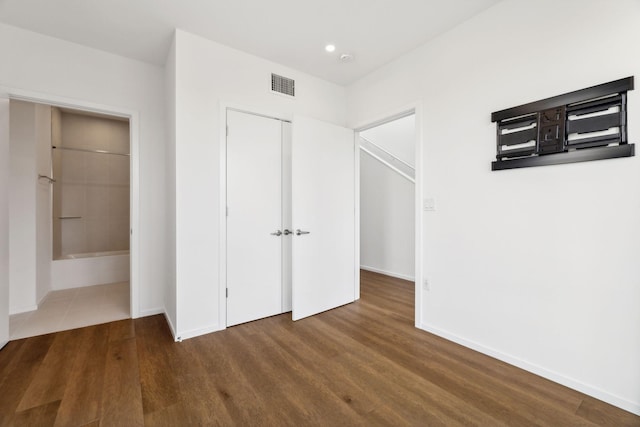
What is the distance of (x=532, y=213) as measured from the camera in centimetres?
189

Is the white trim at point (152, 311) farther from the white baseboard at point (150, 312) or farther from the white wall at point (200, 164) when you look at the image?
the white wall at point (200, 164)

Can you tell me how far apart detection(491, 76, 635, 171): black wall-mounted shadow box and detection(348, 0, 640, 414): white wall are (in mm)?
54

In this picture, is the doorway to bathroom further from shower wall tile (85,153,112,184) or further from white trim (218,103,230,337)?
white trim (218,103,230,337)

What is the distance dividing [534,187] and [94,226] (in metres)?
6.31

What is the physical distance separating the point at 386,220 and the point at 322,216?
6.54ft

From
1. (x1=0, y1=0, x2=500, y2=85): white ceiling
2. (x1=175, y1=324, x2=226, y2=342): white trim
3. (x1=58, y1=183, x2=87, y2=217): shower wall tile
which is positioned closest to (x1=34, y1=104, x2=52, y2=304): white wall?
(x1=58, y1=183, x2=87, y2=217): shower wall tile

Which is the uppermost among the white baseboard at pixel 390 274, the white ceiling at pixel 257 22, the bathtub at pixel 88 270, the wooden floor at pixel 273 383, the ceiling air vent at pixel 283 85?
the white ceiling at pixel 257 22

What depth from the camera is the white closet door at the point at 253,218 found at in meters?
2.67

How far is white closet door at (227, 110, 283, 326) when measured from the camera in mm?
2670

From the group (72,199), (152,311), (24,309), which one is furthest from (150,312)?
(72,199)

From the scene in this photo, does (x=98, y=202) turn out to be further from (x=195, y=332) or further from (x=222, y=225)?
(x=195, y=332)

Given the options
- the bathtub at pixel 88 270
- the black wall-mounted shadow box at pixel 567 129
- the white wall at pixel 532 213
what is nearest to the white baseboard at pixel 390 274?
the white wall at pixel 532 213

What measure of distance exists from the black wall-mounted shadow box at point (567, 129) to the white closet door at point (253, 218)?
202cm

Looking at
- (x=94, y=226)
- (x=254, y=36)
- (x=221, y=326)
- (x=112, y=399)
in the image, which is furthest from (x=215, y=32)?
(x=94, y=226)
